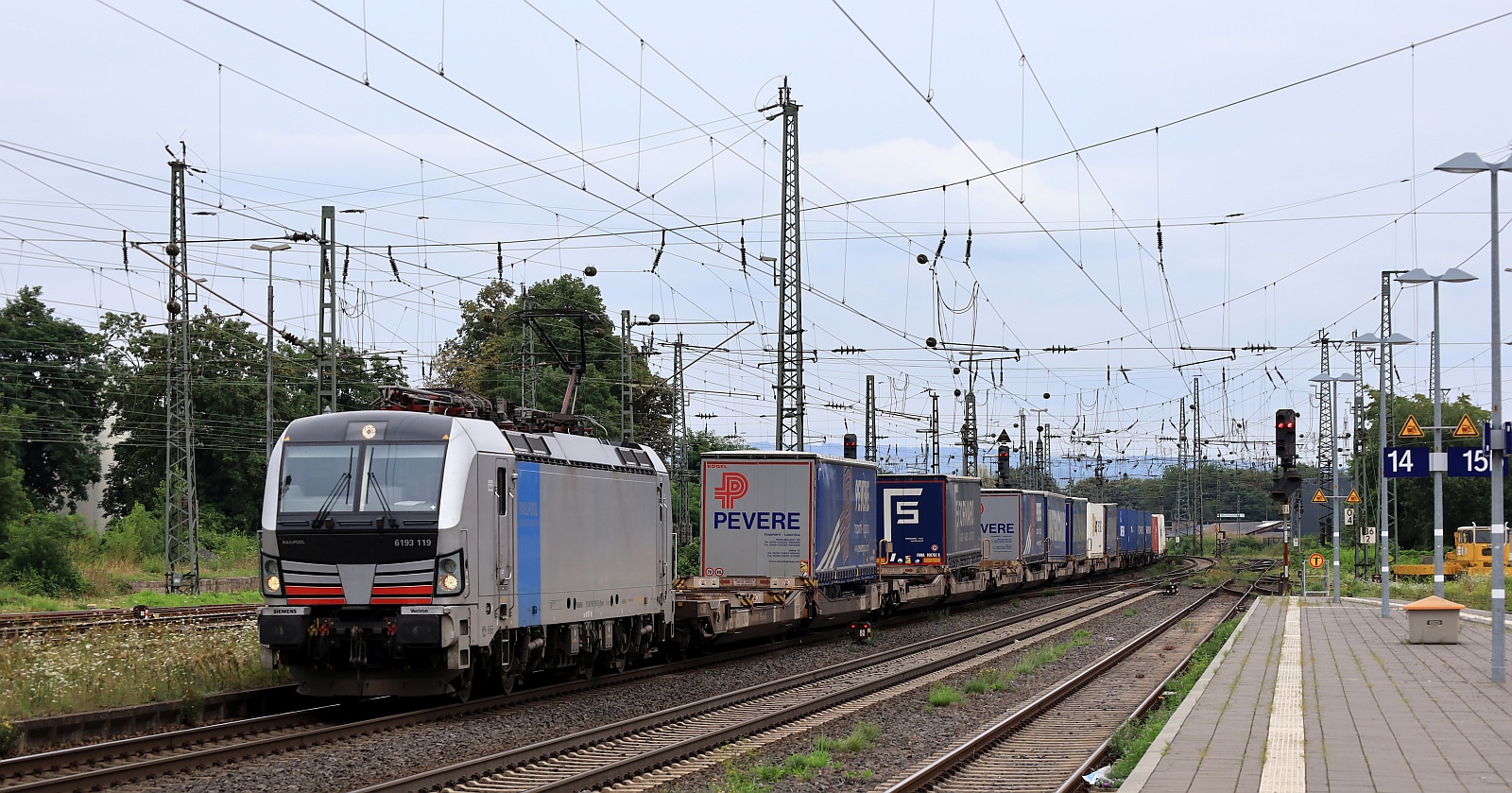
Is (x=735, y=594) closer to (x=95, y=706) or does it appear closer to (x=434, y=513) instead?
(x=434, y=513)

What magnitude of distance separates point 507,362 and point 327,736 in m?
52.5

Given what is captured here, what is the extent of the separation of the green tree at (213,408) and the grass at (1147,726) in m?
43.4

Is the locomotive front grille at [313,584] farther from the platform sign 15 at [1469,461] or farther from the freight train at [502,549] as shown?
the platform sign 15 at [1469,461]

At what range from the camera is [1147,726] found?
14352mm

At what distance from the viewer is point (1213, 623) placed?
33219 millimetres

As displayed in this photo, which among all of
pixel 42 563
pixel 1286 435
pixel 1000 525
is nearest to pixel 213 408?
pixel 42 563

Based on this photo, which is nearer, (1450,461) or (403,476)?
(403,476)

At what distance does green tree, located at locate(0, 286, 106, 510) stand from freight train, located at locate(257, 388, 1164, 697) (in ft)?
147

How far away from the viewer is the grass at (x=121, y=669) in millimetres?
13398

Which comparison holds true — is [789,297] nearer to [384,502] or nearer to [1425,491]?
[384,502]

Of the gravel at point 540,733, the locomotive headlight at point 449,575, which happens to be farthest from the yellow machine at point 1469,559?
the locomotive headlight at point 449,575

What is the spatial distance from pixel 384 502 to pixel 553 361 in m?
45.2

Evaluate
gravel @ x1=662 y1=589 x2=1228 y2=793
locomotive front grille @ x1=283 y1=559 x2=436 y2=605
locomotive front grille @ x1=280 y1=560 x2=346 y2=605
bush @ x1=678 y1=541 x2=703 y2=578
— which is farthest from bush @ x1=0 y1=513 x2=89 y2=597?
gravel @ x1=662 y1=589 x2=1228 y2=793

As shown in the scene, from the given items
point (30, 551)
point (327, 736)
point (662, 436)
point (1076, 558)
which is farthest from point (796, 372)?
point (662, 436)
